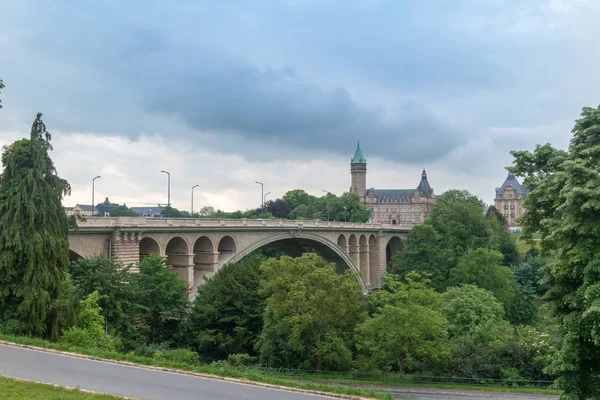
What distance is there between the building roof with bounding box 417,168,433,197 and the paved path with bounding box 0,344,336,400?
176625 mm

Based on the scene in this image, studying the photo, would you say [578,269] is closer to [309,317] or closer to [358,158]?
[309,317]

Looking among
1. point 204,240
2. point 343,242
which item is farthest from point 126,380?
point 343,242

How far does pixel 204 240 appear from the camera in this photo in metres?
43.6

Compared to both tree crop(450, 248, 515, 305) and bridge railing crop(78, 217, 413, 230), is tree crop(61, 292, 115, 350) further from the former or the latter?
tree crop(450, 248, 515, 305)

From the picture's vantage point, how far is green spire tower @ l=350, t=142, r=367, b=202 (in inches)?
7648

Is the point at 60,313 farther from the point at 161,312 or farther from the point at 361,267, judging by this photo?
the point at 361,267

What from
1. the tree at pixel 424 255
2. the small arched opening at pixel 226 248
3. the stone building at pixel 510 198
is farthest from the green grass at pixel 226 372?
the stone building at pixel 510 198

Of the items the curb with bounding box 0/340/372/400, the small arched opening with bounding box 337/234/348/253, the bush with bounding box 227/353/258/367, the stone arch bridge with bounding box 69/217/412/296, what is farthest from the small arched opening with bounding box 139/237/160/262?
the small arched opening with bounding box 337/234/348/253

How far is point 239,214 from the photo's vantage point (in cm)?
11681

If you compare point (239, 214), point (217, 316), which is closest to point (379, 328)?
point (217, 316)

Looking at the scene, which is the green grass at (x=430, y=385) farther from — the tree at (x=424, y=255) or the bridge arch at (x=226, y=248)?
the tree at (x=424, y=255)

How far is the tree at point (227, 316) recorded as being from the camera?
1366 inches

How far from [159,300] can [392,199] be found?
6368 inches

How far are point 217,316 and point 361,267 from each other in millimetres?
40155
